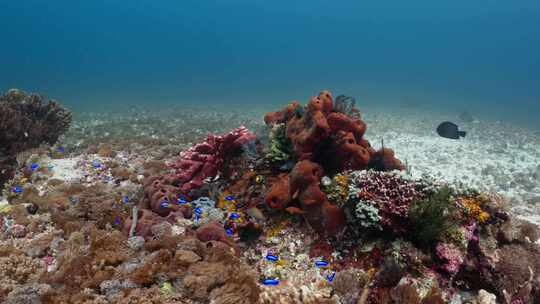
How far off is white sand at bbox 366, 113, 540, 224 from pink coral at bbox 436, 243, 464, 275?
4548 millimetres

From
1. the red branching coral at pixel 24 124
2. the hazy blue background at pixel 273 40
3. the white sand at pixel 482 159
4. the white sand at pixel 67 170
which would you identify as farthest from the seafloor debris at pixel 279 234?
the hazy blue background at pixel 273 40

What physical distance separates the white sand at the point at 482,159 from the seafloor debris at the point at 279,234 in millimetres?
4385

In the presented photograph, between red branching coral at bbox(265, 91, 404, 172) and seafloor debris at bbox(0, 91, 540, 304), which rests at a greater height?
red branching coral at bbox(265, 91, 404, 172)

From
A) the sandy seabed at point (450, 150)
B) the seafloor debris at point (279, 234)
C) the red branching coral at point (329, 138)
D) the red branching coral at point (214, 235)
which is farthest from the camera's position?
the sandy seabed at point (450, 150)

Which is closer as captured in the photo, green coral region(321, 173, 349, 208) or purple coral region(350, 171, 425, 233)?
purple coral region(350, 171, 425, 233)

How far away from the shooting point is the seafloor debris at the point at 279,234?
12.0 feet

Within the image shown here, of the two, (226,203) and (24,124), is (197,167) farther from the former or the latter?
(24,124)

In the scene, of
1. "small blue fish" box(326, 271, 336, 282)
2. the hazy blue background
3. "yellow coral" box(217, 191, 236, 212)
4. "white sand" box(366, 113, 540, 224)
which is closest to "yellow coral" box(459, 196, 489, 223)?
"small blue fish" box(326, 271, 336, 282)

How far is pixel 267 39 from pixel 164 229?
175 metres

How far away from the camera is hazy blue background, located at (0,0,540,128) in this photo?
101 metres

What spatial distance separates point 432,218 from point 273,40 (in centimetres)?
17411

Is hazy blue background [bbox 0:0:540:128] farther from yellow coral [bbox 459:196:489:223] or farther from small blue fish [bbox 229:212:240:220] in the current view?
yellow coral [bbox 459:196:489:223]

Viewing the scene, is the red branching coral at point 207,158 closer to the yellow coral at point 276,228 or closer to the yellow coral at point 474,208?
the yellow coral at point 276,228

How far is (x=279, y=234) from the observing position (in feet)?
17.2
